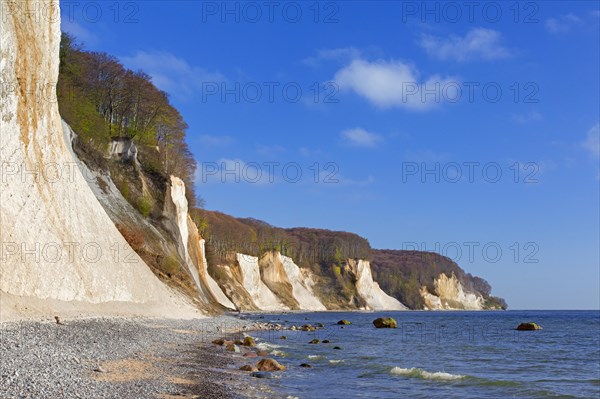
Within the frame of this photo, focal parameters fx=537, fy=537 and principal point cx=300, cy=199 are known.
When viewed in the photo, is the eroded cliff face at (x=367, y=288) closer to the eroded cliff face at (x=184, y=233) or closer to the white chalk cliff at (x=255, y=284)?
the white chalk cliff at (x=255, y=284)

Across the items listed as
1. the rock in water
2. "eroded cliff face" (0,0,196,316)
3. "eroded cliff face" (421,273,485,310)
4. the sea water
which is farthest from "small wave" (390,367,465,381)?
"eroded cliff face" (421,273,485,310)

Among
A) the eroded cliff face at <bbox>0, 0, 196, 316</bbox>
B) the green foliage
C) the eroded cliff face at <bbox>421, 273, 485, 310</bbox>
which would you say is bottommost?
the eroded cliff face at <bbox>421, 273, 485, 310</bbox>

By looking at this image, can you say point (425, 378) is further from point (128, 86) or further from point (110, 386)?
point (128, 86)

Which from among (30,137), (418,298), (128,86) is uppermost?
(128,86)

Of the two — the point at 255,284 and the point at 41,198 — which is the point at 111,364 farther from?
the point at 255,284

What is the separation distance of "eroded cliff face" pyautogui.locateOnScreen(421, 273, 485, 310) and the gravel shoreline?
137214 millimetres

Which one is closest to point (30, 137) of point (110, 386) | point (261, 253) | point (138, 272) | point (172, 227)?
point (138, 272)

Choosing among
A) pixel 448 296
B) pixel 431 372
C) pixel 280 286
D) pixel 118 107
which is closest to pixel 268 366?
pixel 431 372

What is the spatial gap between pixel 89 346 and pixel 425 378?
1055 cm

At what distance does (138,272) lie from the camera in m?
27.5

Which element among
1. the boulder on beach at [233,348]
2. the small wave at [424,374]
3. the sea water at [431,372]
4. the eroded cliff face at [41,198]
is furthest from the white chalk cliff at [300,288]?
Result: the small wave at [424,374]

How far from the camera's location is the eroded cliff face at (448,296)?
152 metres

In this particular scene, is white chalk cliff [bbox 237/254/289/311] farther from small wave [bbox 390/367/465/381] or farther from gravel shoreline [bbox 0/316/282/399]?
small wave [bbox 390/367/465/381]

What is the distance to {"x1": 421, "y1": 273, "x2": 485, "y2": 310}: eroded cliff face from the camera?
15150cm
